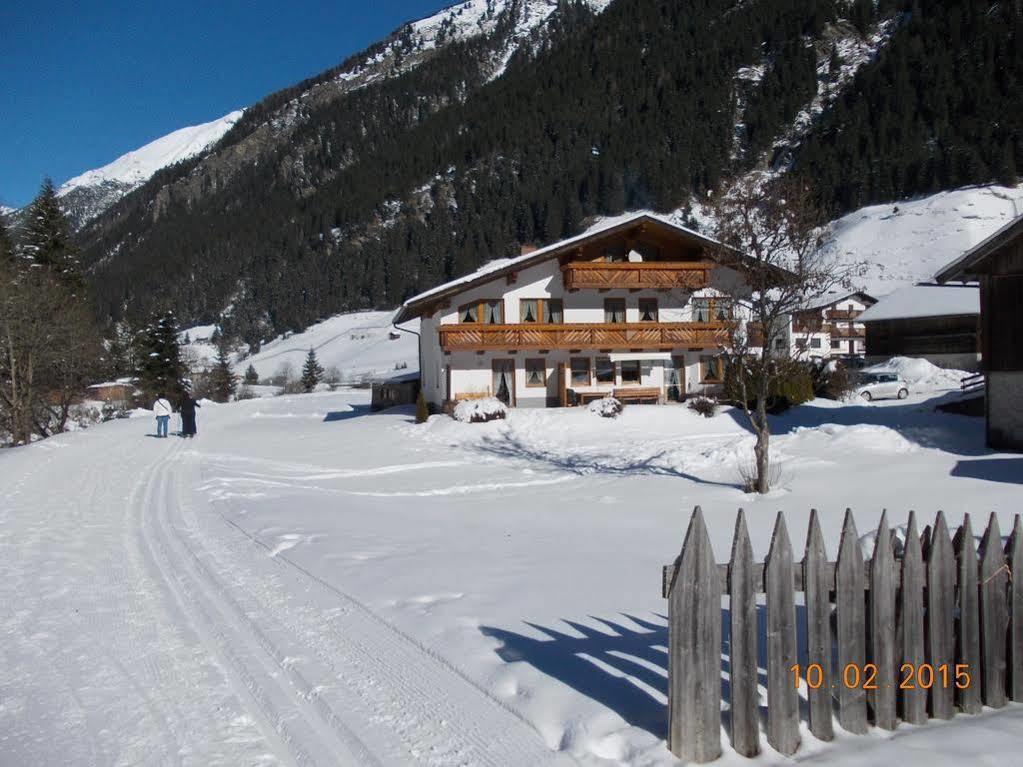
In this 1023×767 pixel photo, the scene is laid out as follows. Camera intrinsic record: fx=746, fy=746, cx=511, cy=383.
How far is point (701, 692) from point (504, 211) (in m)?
160

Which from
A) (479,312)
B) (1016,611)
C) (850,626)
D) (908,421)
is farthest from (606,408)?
(850,626)

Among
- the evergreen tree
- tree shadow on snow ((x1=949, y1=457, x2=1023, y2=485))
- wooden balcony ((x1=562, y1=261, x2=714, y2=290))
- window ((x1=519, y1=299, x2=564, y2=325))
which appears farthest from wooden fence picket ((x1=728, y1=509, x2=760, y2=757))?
the evergreen tree

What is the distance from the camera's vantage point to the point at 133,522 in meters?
11.3

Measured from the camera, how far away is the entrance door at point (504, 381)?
3212 centimetres

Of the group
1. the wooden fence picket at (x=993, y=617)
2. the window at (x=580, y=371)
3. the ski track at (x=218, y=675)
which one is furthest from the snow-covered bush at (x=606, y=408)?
the wooden fence picket at (x=993, y=617)

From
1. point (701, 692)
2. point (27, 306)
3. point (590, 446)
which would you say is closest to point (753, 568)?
point (701, 692)

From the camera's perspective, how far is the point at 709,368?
112ft

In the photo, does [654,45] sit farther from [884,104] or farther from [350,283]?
[350,283]

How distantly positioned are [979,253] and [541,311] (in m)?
18.8

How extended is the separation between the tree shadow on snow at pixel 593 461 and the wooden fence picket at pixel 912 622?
11230 mm

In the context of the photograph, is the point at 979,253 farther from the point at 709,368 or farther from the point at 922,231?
the point at 922,231

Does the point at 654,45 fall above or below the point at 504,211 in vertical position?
above

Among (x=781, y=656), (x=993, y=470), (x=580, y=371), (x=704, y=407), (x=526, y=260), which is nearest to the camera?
(x=781, y=656)

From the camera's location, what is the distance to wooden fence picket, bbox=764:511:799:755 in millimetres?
3842
